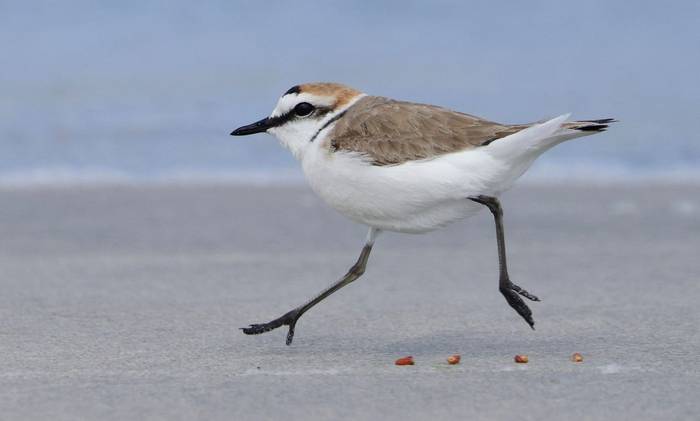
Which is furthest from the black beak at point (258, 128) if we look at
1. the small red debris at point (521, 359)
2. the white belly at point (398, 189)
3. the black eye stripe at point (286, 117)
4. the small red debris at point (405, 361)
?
the small red debris at point (521, 359)

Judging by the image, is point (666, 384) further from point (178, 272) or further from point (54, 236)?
point (54, 236)

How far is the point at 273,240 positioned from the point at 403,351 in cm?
333

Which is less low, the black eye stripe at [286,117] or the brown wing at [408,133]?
the black eye stripe at [286,117]

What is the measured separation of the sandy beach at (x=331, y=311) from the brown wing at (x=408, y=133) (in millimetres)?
820

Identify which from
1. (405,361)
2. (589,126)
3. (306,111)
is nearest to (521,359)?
(405,361)

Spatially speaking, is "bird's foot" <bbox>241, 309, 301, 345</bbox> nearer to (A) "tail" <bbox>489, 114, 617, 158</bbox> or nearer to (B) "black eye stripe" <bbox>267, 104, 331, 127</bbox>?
(B) "black eye stripe" <bbox>267, 104, 331, 127</bbox>

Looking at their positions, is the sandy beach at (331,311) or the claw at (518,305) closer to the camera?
the sandy beach at (331,311)

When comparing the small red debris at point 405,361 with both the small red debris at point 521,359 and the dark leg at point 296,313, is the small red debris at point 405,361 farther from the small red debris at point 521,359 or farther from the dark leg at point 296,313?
the dark leg at point 296,313

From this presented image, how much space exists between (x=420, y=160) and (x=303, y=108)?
589 millimetres

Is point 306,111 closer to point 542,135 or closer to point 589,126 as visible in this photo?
point 542,135

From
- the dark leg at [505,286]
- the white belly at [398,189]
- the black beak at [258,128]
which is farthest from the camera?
the black beak at [258,128]

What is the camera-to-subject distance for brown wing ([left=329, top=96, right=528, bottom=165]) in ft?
15.8

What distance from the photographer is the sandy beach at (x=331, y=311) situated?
13.5 feet

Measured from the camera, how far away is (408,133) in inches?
192
